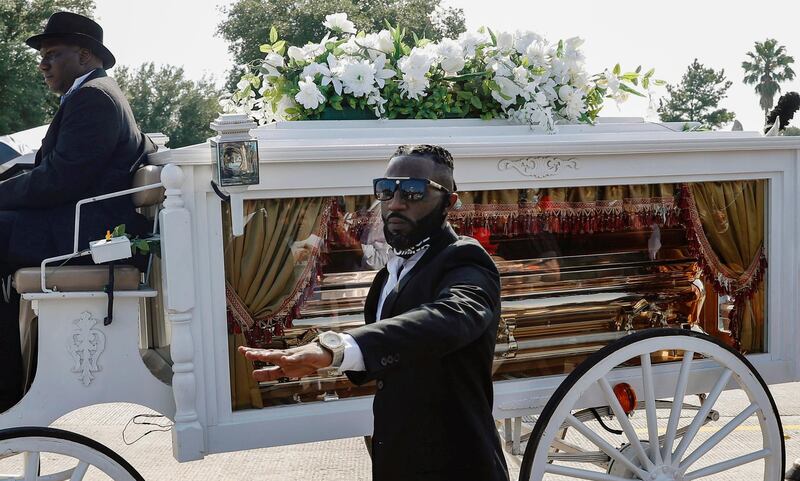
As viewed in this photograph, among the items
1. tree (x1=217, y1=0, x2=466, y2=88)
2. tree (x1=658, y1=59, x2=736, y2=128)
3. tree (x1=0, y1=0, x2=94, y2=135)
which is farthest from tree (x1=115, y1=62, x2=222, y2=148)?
tree (x1=658, y1=59, x2=736, y2=128)

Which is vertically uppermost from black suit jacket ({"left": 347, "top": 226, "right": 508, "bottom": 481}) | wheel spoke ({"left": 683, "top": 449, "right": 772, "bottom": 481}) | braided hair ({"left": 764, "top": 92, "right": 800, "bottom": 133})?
braided hair ({"left": 764, "top": 92, "right": 800, "bottom": 133})

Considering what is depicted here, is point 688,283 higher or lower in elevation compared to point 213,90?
lower

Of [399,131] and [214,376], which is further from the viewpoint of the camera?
[399,131]

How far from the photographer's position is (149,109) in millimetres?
34438

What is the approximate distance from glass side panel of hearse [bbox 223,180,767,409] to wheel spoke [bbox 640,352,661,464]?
0.42 metres

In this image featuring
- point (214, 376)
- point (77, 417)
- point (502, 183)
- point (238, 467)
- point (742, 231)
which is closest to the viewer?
point (214, 376)

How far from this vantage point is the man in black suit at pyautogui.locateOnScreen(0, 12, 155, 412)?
3.28m

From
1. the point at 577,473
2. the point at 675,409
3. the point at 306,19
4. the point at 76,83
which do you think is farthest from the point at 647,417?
the point at 306,19

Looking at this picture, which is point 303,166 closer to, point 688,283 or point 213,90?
point 688,283

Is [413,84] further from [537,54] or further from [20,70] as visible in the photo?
[20,70]

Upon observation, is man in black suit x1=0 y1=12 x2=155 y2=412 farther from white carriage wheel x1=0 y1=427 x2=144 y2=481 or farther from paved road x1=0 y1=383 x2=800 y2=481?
paved road x1=0 y1=383 x2=800 y2=481

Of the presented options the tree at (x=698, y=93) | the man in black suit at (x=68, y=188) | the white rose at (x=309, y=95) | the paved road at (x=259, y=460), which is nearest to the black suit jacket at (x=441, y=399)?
the man in black suit at (x=68, y=188)

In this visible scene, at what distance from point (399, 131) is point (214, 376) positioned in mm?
1255

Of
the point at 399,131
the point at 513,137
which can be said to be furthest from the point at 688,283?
the point at 399,131
